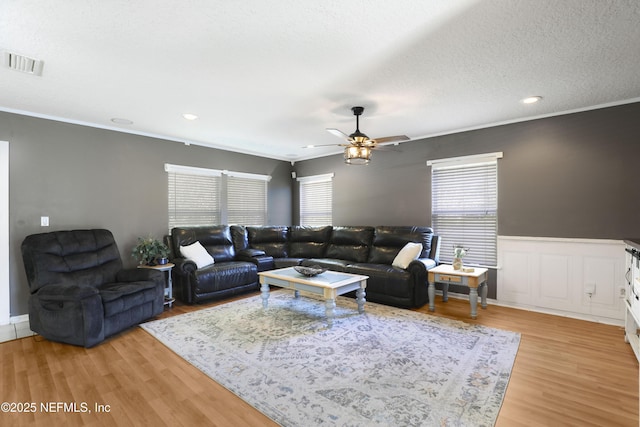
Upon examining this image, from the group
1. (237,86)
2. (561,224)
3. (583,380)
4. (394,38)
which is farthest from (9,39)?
(561,224)

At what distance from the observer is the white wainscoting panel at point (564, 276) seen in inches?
139

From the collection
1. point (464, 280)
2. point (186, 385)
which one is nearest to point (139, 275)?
point (186, 385)

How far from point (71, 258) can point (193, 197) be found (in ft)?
6.89

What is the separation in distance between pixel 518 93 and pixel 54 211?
5.67 meters

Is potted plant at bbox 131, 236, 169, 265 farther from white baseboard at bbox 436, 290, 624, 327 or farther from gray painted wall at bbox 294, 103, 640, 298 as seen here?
white baseboard at bbox 436, 290, 624, 327

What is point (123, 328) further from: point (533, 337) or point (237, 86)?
point (533, 337)

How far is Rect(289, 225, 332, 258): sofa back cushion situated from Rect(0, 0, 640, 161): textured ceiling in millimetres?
2452

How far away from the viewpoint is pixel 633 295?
8.41ft

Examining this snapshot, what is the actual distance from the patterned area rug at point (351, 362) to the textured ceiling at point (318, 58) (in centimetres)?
253

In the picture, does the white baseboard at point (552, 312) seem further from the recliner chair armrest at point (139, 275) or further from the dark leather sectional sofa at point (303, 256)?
the recliner chair armrest at point (139, 275)

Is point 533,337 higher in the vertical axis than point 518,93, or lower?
lower

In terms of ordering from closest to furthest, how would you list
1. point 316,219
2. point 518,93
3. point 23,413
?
point 23,413, point 518,93, point 316,219

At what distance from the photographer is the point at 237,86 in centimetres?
299

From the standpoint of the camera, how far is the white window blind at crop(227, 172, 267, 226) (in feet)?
19.5
